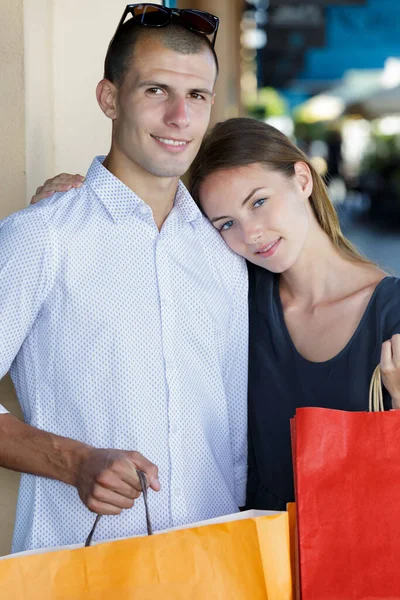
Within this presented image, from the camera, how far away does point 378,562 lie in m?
1.51

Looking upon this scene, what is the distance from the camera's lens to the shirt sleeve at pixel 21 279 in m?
1.82

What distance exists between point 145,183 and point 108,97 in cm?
24

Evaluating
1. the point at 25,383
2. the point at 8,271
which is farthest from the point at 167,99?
the point at 25,383

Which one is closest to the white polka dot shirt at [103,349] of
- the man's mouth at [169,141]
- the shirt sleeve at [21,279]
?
the shirt sleeve at [21,279]

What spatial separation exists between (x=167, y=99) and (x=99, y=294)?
503mm

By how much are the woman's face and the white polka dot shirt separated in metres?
0.24

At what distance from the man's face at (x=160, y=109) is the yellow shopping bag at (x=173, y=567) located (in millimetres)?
887

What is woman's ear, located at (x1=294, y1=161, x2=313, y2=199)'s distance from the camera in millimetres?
2271

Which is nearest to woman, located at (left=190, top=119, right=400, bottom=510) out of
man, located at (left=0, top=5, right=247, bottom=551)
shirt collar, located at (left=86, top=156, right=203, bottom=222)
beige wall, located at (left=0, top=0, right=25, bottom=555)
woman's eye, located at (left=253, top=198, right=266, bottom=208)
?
woman's eye, located at (left=253, top=198, right=266, bottom=208)

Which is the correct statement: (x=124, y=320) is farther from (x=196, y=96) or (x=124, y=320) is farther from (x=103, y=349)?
(x=196, y=96)

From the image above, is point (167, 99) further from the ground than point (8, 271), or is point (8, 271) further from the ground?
point (167, 99)

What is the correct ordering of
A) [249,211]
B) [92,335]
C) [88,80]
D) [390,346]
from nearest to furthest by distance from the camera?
[390,346] < [92,335] < [249,211] < [88,80]

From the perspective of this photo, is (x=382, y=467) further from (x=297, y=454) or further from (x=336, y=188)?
(x=336, y=188)

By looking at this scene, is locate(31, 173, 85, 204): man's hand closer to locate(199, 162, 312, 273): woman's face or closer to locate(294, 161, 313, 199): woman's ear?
locate(199, 162, 312, 273): woman's face
